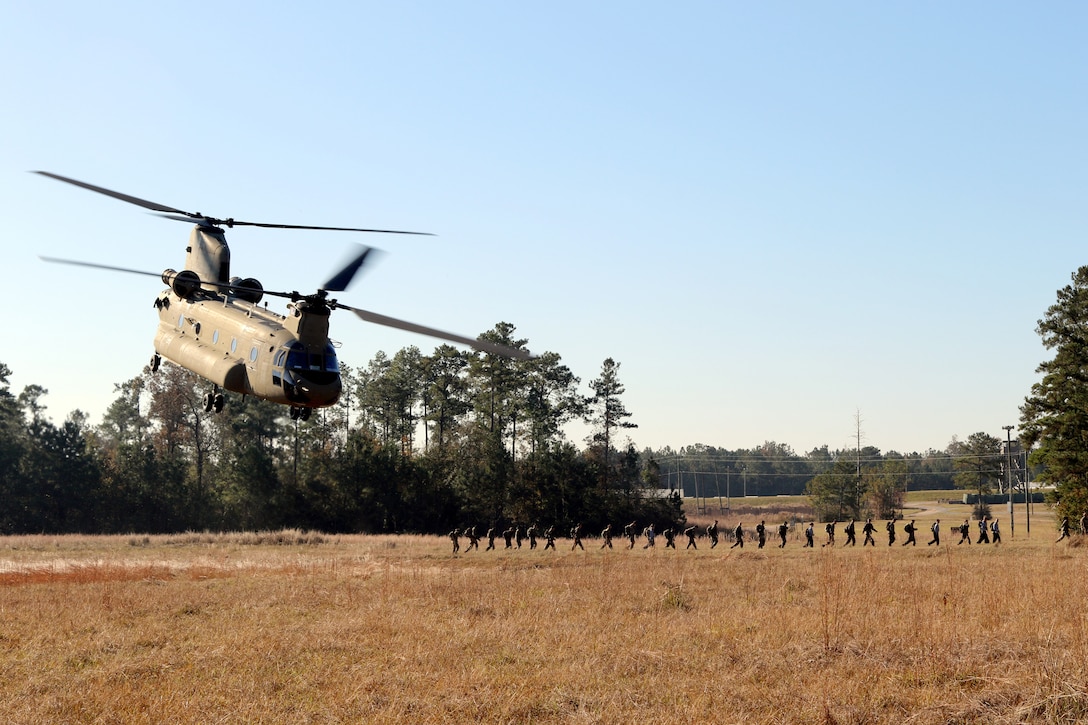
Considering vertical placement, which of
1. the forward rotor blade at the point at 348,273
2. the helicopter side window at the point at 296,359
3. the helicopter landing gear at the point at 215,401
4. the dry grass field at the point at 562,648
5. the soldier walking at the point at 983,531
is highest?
the forward rotor blade at the point at 348,273

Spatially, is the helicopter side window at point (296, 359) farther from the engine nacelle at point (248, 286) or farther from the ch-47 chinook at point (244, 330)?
the engine nacelle at point (248, 286)

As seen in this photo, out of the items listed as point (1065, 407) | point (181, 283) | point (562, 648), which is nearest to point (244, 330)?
point (181, 283)

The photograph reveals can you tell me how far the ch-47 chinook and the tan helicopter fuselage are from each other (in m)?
0.02

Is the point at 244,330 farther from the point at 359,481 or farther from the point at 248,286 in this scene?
the point at 359,481

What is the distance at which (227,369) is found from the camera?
22.7 metres

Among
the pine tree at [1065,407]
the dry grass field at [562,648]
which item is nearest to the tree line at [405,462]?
the pine tree at [1065,407]

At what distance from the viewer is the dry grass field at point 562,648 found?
1121 cm

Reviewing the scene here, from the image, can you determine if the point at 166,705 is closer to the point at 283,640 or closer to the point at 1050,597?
the point at 283,640

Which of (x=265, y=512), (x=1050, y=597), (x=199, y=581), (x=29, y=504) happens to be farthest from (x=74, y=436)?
(x=1050, y=597)

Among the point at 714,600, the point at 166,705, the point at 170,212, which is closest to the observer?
the point at 166,705

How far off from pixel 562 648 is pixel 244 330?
38.4ft

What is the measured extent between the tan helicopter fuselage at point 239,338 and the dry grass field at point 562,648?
15.4 ft

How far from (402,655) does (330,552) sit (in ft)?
93.8

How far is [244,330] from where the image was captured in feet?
74.4
